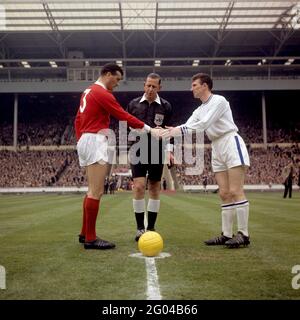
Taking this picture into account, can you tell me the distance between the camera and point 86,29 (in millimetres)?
44844

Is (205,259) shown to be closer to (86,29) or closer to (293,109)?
(86,29)

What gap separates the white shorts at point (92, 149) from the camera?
21.6 feet

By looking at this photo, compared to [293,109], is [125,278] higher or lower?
lower

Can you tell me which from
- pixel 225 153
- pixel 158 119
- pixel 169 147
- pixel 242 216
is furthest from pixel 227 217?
pixel 158 119

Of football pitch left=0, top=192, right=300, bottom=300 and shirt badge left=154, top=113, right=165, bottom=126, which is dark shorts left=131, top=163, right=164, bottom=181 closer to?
shirt badge left=154, top=113, right=165, bottom=126

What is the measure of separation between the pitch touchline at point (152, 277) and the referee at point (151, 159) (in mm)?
1466

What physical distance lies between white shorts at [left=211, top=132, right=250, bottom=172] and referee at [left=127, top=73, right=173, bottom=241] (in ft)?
3.01

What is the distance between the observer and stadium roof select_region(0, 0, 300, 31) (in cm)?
4031

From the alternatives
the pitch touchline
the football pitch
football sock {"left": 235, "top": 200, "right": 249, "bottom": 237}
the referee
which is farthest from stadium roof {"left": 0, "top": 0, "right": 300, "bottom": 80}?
the pitch touchline

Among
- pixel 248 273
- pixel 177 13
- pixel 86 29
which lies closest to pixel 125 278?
pixel 248 273

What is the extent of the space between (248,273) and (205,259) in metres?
0.89

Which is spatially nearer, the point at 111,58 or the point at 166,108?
the point at 166,108

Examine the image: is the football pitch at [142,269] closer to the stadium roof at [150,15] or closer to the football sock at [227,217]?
the football sock at [227,217]

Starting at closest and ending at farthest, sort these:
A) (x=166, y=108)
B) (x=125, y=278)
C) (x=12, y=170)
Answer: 1. (x=125, y=278)
2. (x=166, y=108)
3. (x=12, y=170)
